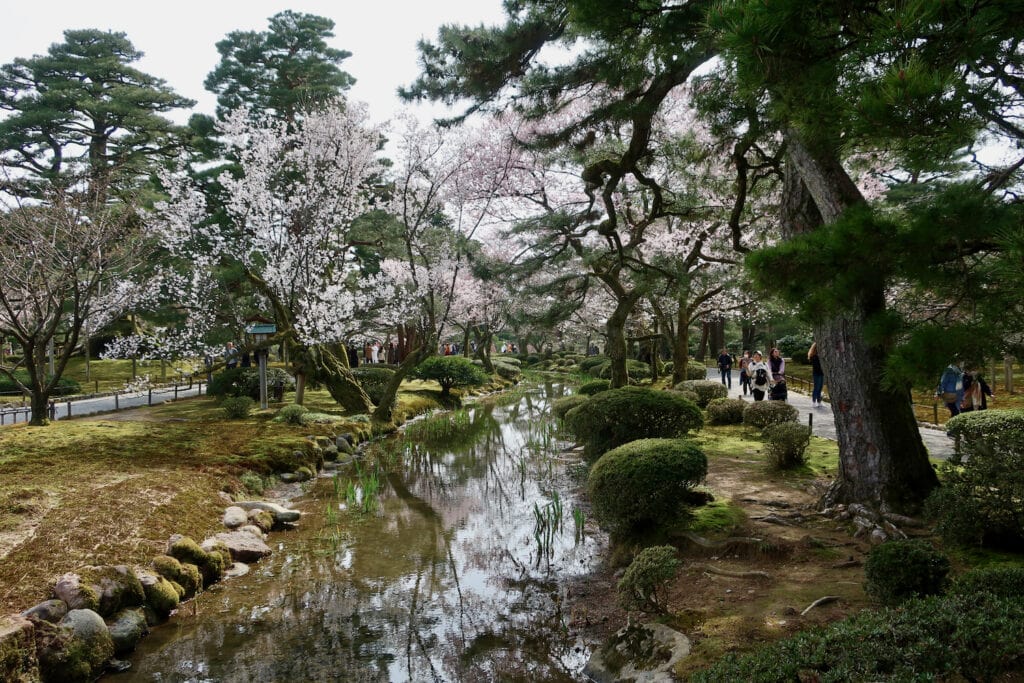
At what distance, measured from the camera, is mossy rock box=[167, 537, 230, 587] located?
5.96 m

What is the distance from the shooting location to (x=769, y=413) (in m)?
11.2

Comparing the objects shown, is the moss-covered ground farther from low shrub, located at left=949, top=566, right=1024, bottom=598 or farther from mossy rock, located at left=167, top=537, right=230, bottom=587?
low shrub, located at left=949, top=566, right=1024, bottom=598

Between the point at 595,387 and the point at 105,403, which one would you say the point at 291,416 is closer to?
the point at 105,403

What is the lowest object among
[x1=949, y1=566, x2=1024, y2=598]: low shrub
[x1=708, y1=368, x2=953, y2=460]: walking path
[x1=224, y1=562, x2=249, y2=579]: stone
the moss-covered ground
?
[x1=224, y1=562, x2=249, y2=579]: stone

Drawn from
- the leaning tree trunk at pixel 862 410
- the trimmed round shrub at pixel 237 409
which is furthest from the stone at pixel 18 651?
the trimmed round shrub at pixel 237 409

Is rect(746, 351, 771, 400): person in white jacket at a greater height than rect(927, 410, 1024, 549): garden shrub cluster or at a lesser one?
greater

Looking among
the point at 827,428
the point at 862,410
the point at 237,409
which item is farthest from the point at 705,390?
the point at 237,409

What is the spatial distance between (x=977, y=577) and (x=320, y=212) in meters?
15.1

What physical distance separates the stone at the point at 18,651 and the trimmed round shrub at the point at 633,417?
263 inches

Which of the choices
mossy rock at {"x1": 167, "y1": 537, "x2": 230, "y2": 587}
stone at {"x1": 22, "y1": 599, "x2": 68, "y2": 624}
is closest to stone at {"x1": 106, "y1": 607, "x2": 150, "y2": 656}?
stone at {"x1": 22, "y1": 599, "x2": 68, "y2": 624}

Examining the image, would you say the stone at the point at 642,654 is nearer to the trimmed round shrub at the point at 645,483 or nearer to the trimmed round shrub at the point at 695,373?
the trimmed round shrub at the point at 645,483

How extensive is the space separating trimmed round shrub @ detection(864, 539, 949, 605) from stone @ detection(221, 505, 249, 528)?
644cm

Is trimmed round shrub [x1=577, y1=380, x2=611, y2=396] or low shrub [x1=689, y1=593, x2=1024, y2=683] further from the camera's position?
trimmed round shrub [x1=577, y1=380, x2=611, y2=396]

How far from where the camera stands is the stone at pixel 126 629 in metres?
4.59
